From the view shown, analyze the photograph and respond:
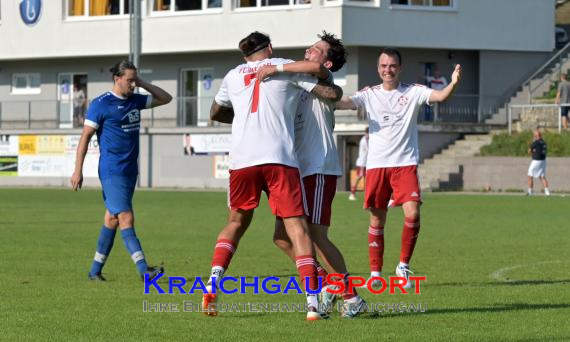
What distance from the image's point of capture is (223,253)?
9531 mm

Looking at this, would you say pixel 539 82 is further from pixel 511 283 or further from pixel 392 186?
pixel 392 186

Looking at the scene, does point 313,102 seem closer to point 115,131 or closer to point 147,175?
point 115,131

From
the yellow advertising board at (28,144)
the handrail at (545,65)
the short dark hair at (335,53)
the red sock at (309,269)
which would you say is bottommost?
the red sock at (309,269)

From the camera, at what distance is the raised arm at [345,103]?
1081cm

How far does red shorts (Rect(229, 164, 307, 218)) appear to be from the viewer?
30.6 ft

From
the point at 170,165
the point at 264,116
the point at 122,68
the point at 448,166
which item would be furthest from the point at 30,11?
the point at 264,116

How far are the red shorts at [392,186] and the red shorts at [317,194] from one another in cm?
206

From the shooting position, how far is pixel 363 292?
11.5 metres

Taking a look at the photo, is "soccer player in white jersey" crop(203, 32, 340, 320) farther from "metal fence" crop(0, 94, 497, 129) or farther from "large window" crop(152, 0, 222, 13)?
"large window" crop(152, 0, 222, 13)

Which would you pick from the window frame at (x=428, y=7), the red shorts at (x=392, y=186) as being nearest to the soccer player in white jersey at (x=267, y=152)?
the red shorts at (x=392, y=186)

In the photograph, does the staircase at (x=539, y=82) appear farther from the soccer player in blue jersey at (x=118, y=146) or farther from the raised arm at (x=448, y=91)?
the raised arm at (x=448, y=91)

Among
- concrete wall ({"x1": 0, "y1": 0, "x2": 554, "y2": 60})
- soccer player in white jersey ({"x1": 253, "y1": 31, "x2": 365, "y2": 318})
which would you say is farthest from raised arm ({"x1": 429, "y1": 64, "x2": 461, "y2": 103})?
concrete wall ({"x1": 0, "y1": 0, "x2": 554, "y2": 60})

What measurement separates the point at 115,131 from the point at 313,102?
3.45m

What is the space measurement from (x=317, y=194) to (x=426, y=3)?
39391mm
